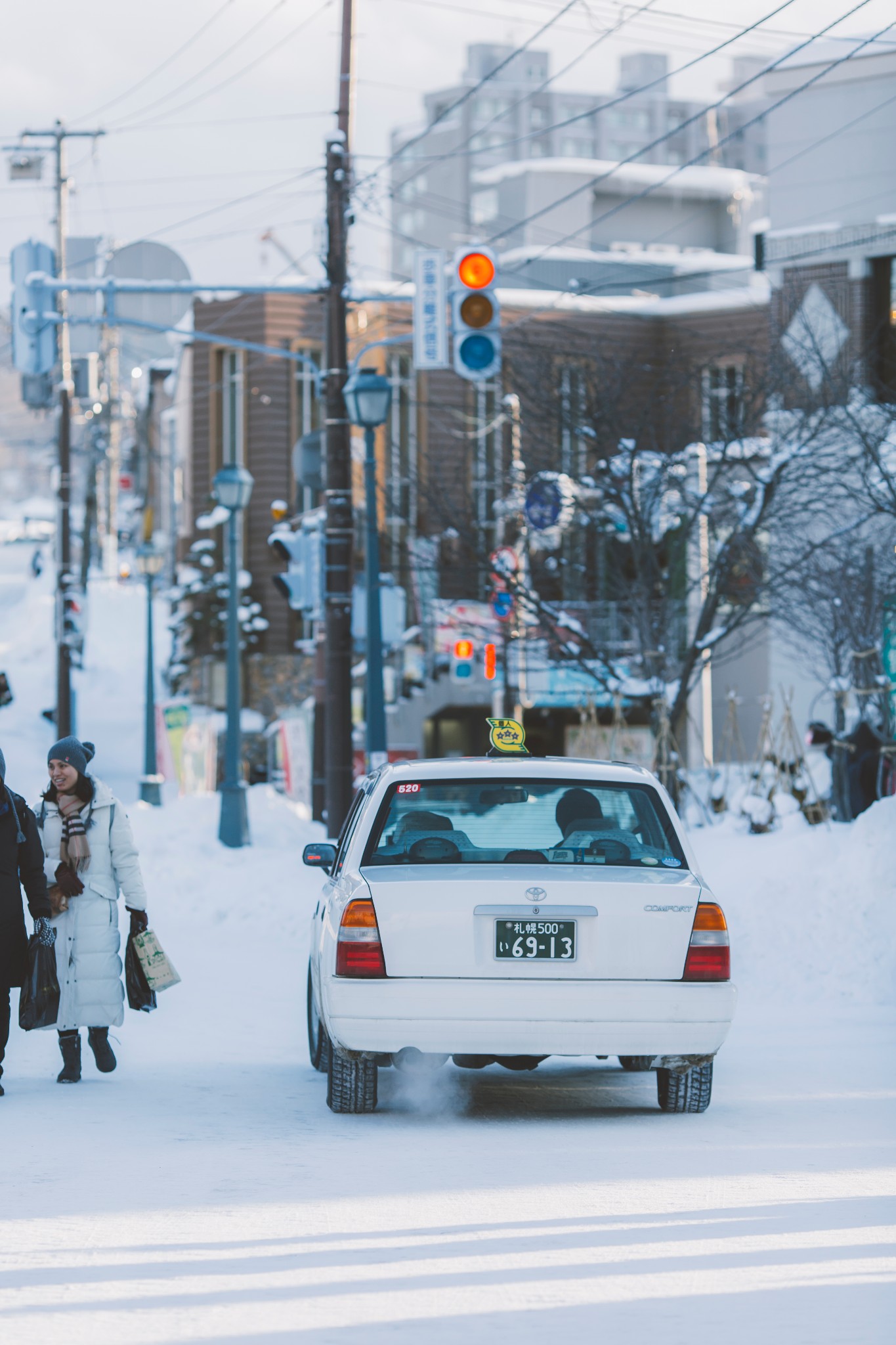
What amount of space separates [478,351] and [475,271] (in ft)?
1.80

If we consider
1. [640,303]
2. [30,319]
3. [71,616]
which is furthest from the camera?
[640,303]

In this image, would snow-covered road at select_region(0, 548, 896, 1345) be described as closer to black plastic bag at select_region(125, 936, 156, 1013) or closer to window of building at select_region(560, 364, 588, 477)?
black plastic bag at select_region(125, 936, 156, 1013)

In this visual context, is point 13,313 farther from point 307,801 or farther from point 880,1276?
point 307,801

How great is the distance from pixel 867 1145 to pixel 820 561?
1999 cm

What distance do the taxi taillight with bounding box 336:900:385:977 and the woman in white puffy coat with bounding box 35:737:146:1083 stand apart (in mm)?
1744

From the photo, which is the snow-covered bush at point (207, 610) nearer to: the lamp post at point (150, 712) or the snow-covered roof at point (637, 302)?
the snow-covered roof at point (637, 302)

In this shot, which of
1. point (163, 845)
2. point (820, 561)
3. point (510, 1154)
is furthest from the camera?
point (820, 561)

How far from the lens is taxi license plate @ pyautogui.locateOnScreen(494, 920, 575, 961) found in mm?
7910

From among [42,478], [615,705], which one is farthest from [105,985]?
[42,478]

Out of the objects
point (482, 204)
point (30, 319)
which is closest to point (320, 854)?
point (30, 319)

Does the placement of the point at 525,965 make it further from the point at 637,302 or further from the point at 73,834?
the point at 637,302

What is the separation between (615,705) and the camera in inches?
902

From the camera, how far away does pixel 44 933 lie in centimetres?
903

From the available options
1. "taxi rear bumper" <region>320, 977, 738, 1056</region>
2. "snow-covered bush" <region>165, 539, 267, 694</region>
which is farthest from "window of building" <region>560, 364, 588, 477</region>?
"snow-covered bush" <region>165, 539, 267, 694</region>
